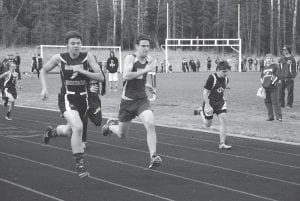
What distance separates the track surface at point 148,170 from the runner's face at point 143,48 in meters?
1.68

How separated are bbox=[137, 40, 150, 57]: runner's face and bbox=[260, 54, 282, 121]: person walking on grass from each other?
7503mm

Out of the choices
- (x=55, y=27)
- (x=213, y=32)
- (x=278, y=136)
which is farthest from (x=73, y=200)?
(x=213, y=32)

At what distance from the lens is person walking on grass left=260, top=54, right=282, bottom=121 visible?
1540 cm

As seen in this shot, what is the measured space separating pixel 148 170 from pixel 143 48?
1757 millimetres

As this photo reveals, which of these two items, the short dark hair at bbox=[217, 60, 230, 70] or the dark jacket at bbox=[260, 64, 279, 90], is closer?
the short dark hair at bbox=[217, 60, 230, 70]

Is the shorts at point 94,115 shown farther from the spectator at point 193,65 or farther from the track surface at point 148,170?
the spectator at point 193,65

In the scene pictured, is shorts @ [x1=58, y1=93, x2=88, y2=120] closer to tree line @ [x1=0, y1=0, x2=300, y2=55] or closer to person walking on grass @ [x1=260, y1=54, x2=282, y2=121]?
person walking on grass @ [x1=260, y1=54, x2=282, y2=121]

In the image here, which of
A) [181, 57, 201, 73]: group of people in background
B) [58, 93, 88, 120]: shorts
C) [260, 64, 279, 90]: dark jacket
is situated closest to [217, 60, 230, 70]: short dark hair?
[58, 93, 88, 120]: shorts

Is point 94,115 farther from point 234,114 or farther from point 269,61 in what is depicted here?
point 234,114

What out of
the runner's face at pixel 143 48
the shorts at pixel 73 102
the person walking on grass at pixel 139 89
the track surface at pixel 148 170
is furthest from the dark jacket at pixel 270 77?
the shorts at pixel 73 102

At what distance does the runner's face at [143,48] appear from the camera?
8367 millimetres

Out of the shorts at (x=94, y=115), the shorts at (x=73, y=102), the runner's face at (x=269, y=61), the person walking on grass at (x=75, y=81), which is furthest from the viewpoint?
the runner's face at (x=269, y=61)

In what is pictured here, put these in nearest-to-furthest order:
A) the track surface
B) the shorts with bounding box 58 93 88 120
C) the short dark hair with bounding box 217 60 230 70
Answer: the track surface < the shorts with bounding box 58 93 88 120 < the short dark hair with bounding box 217 60 230 70

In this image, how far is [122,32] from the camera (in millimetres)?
90750
